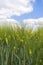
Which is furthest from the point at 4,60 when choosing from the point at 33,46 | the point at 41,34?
the point at 41,34

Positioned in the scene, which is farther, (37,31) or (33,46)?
(37,31)

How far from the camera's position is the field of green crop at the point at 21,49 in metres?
3.72

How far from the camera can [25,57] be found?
3742 mm

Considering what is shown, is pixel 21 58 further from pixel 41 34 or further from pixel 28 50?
pixel 41 34

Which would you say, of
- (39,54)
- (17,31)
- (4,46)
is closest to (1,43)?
(4,46)

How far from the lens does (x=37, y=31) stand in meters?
4.05

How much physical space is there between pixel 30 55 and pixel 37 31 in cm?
55

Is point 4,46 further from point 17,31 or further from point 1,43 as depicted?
point 17,31

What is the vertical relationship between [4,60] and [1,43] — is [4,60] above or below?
below

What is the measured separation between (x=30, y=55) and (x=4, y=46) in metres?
0.48

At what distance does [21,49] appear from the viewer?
3742mm

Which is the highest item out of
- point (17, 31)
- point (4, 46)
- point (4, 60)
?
point (17, 31)

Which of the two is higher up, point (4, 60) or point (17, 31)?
point (17, 31)

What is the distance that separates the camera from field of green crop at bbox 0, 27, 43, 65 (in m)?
3.72
